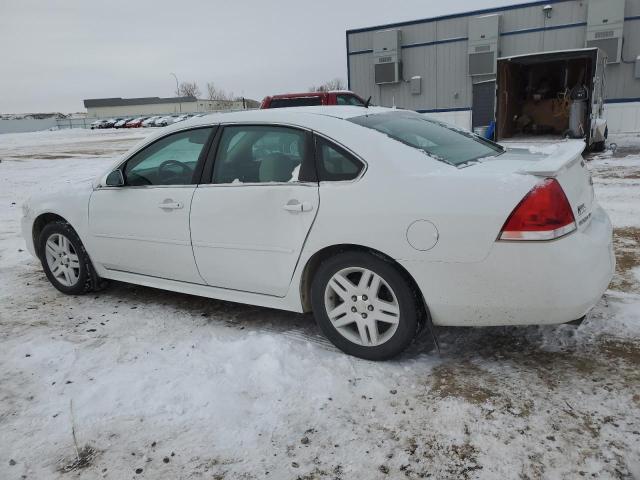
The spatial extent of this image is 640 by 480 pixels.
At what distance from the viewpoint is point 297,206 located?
310 centimetres

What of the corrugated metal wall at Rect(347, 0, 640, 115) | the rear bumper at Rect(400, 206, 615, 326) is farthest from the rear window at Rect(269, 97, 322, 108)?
the rear bumper at Rect(400, 206, 615, 326)

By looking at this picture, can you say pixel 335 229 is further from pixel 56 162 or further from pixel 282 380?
pixel 56 162

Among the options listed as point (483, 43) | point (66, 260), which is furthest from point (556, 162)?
point (483, 43)

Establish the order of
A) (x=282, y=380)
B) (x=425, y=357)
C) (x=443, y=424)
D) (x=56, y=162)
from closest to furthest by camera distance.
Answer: (x=443, y=424)
(x=282, y=380)
(x=425, y=357)
(x=56, y=162)

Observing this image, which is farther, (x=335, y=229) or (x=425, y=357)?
(x=425, y=357)

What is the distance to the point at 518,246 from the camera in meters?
2.54

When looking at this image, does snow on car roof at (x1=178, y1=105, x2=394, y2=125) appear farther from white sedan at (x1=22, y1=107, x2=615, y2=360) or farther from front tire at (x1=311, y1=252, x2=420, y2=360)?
front tire at (x1=311, y1=252, x2=420, y2=360)

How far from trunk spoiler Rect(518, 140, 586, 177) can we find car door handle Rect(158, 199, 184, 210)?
2265 millimetres

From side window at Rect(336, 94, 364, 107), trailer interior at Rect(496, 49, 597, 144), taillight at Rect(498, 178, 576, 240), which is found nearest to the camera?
taillight at Rect(498, 178, 576, 240)

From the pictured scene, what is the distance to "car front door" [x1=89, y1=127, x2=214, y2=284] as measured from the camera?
145 inches

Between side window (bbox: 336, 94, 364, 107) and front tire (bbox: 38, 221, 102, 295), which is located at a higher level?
side window (bbox: 336, 94, 364, 107)

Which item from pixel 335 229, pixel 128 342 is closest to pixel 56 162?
pixel 128 342

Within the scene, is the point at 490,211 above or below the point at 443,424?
above

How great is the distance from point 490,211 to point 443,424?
1074 millimetres
